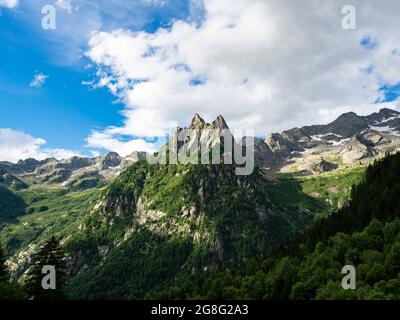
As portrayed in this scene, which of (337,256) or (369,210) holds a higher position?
(369,210)

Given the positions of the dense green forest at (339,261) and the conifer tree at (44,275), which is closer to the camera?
the conifer tree at (44,275)

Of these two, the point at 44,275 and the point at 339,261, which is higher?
the point at 44,275

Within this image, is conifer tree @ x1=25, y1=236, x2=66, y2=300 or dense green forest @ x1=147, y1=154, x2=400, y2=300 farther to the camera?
dense green forest @ x1=147, y1=154, x2=400, y2=300

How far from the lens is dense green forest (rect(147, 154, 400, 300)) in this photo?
119125mm

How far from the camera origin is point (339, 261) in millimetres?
145000

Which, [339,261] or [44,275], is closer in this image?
[44,275]

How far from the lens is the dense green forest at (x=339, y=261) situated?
11912 cm

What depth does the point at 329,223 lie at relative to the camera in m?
188
